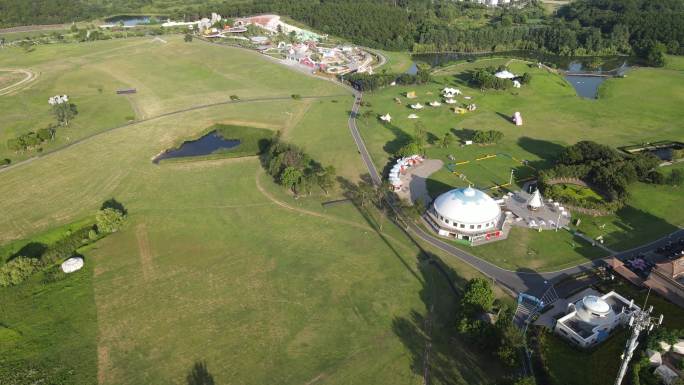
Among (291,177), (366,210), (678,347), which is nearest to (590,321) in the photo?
(678,347)

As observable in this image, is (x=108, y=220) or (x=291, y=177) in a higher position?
(x=291, y=177)

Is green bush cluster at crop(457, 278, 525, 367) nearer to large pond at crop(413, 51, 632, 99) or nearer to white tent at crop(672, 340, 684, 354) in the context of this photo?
white tent at crop(672, 340, 684, 354)

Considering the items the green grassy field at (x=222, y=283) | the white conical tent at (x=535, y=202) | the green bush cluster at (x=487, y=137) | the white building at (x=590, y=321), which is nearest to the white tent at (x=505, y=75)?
the green bush cluster at (x=487, y=137)

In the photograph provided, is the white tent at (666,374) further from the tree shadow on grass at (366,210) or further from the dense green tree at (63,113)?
the dense green tree at (63,113)

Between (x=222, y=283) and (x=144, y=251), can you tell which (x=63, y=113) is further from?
A: (x=222, y=283)

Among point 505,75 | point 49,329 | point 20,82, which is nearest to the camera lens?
point 49,329

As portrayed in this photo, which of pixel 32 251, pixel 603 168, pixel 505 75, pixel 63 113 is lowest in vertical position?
pixel 32 251

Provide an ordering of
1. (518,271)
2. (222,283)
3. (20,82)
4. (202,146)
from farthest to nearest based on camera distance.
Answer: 1. (20,82)
2. (202,146)
3. (518,271)
4. (222,283)

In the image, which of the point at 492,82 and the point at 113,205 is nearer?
the point at 113,205

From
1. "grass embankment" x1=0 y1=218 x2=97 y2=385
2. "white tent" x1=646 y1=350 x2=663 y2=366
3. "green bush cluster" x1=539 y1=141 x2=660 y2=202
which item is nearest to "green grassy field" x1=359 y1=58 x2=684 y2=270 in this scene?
"green bush cluster" x1=539 y1=141 x2=660 y2=202
